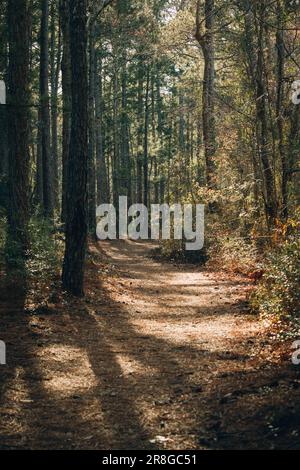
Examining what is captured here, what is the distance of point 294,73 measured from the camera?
1381cm

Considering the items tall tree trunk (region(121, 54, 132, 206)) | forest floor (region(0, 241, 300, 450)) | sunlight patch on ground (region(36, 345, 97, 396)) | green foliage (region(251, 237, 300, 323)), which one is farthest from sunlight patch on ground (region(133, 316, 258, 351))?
tall tree trunk (region(121, 54, 132, 206))

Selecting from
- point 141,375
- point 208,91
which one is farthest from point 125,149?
point 141,375

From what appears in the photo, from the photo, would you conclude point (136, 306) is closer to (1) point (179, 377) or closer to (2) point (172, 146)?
(1) point (179, 377)

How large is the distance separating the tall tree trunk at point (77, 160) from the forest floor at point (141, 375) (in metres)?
0.62

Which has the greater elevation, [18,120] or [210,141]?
[210,141]

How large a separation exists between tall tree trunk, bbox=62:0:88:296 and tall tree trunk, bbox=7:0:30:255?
169 cm

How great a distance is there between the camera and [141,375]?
6926 mm

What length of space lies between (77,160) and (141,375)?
16.8 feet

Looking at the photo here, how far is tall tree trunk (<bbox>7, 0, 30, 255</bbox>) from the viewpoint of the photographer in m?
12.3

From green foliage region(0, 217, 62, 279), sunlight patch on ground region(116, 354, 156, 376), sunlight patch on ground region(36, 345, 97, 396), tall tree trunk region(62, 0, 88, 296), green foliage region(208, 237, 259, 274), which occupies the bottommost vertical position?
sunlight patch on ground region(116, 354, 156, 376)

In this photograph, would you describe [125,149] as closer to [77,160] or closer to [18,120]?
[18,120]

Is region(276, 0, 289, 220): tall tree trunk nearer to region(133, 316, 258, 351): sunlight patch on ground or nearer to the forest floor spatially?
the forest floor

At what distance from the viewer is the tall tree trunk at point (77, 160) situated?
10.5 meters

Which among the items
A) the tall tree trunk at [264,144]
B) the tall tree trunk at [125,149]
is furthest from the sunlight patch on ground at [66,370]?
the tall tree trunk at [125,149]
